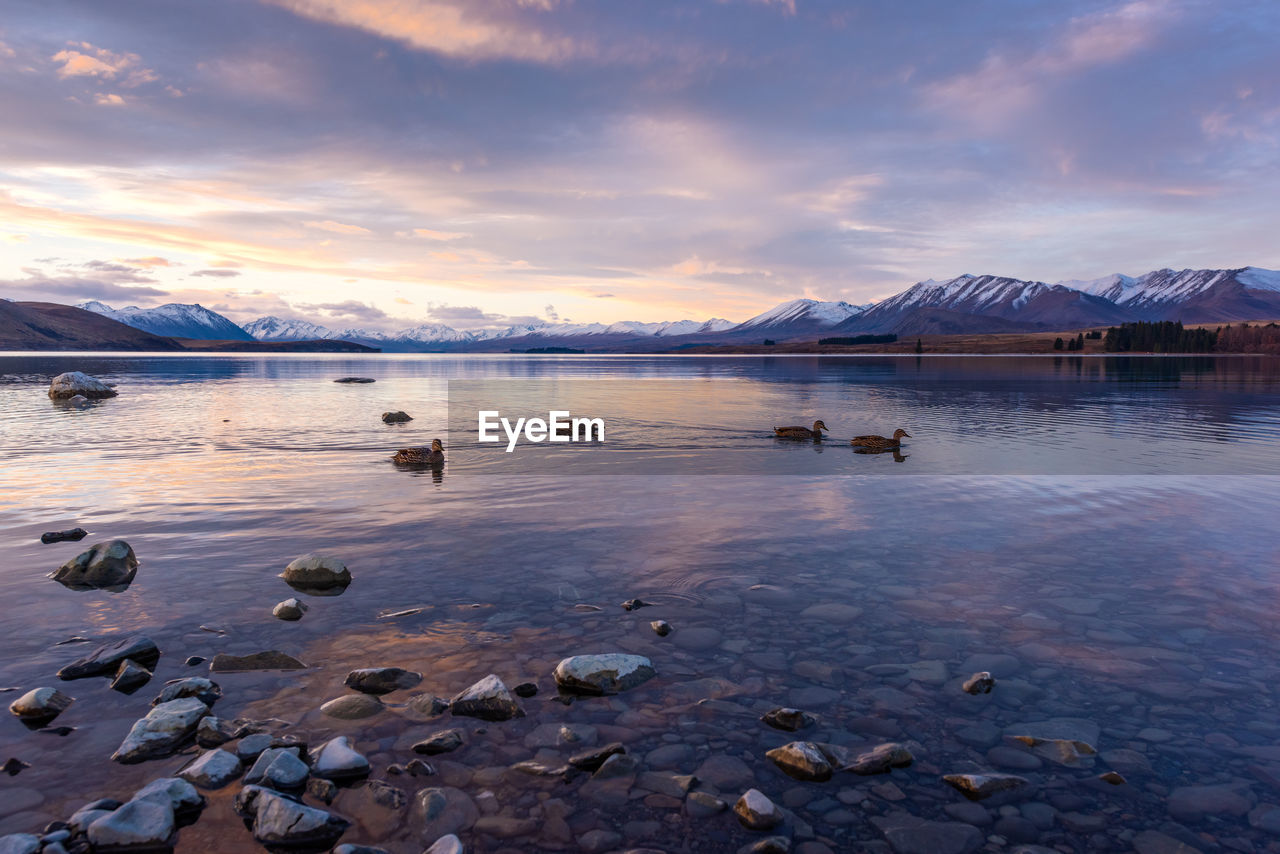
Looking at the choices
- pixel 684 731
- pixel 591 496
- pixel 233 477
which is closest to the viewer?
pixel 684 731

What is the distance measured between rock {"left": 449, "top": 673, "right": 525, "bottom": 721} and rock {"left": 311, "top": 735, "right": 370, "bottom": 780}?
1295mm

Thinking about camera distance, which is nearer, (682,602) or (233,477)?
(682,602)

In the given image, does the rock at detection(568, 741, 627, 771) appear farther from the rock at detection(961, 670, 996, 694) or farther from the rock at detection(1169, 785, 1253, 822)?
the rock at detection(1169, 785, 1253, 822)

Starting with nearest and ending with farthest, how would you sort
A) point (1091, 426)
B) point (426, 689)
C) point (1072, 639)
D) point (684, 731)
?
point (684, 731) < point (426, 689) < point (1072, 639) < point (1091, 426)

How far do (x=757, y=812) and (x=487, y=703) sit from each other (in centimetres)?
346

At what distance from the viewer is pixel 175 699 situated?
8086 millimetres

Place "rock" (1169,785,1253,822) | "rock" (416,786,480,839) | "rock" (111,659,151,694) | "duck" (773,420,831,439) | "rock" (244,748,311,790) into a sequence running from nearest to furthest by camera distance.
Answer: "rock" (416,786,480,839) → "rock" (1169,785,1253,822) → "rock" (244,748,311,790) → "rock" (111,659,151,694) → "duck" (773,420,831,439)

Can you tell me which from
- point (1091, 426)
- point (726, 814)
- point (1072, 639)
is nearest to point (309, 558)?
point (726, 814)

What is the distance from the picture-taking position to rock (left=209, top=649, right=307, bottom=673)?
9.11m

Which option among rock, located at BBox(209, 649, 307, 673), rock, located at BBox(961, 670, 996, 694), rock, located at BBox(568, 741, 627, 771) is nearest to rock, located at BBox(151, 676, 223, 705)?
rock, located at BBox(209, 649, 307, 673)

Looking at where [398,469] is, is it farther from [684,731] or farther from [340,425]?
[684,731]

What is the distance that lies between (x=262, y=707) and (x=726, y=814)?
566 centimetres

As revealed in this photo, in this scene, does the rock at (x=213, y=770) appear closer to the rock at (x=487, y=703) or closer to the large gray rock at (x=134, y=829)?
the large gray rock at (x=134, y=829)

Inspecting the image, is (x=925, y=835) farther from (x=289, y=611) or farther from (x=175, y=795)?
(x=289, y=611)
